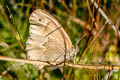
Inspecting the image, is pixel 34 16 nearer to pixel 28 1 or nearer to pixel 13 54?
pixel 13 54

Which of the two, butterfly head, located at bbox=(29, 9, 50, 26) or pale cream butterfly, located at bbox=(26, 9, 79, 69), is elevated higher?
butterfly head, located at bbox=(29, 9, 50, 26)

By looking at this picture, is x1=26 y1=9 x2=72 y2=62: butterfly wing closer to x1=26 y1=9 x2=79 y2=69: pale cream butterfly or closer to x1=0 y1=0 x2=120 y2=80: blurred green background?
x1=26 y1=9 x2=79 y2=69: pale cream butterfly

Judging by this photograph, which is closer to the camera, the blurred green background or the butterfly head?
the butterfly head

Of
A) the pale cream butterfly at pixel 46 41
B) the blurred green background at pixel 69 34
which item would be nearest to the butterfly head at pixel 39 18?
the pale cream butterfly at pixel 46 41

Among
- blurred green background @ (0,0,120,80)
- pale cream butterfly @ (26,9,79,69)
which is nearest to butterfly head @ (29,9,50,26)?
pale cream butterfly @ (26,9,79,69)

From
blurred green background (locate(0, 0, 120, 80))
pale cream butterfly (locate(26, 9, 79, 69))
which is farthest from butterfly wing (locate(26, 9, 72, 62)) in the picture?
blurred green background (locate(0, 0, 120, 80))

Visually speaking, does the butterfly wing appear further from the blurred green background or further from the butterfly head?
the blurred green background
